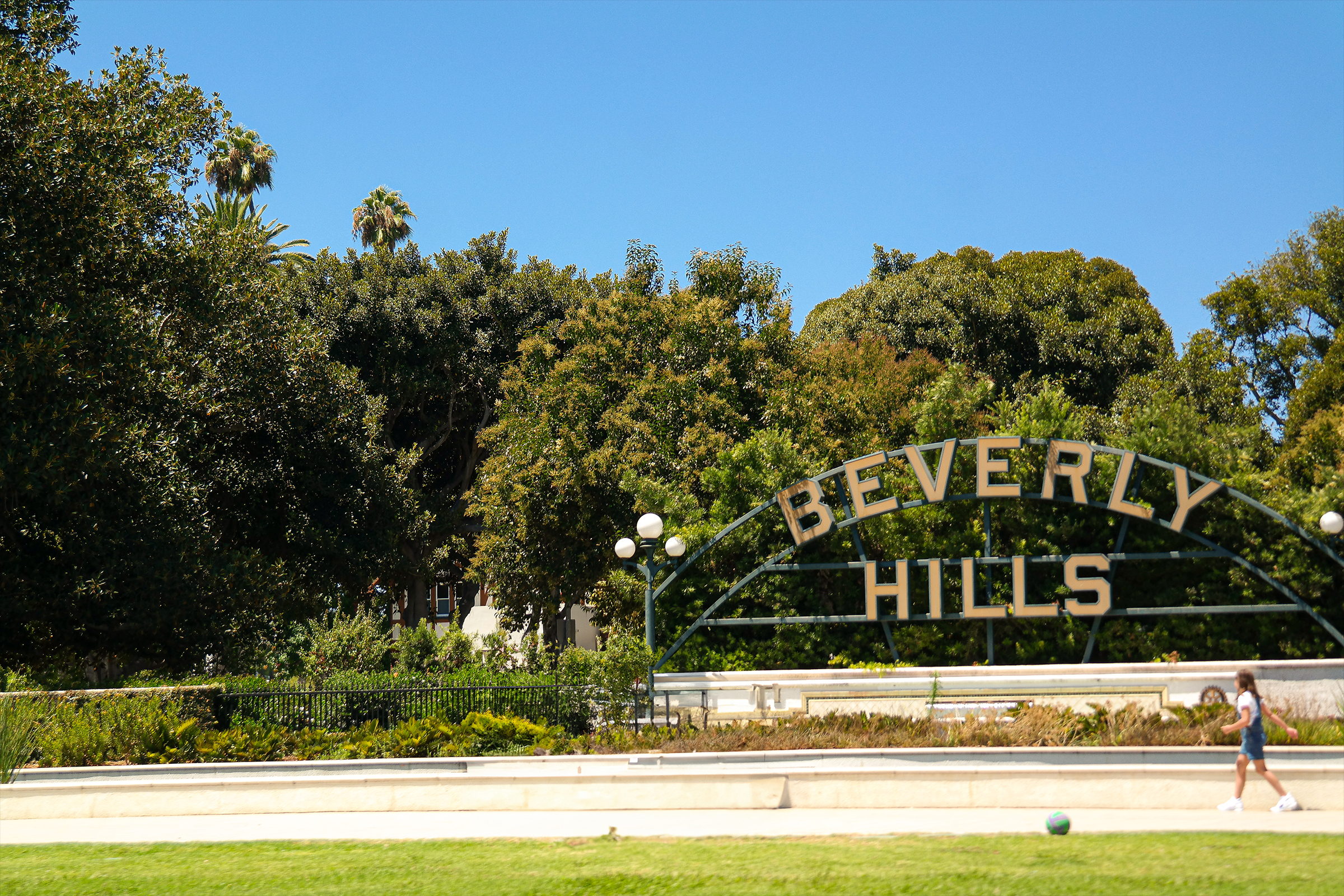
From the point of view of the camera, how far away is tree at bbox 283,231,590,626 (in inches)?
1483

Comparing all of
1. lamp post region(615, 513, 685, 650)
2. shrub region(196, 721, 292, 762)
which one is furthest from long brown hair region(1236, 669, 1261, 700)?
shrub region(196, 721, 292, 762)

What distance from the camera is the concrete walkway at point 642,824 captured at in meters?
10.5

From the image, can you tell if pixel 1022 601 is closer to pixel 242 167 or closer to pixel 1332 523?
pixel 1332 523

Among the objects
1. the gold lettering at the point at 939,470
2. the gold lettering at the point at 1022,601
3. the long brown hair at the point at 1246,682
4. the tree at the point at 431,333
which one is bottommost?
the long brown hair at the point at 1246,682

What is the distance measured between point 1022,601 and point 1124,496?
244 centimetres

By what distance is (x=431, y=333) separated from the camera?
37.9 metres

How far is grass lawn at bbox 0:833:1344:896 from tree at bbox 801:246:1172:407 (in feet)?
95.1

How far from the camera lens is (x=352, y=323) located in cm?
3759

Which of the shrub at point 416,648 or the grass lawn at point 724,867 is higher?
the shrub at point 416,648

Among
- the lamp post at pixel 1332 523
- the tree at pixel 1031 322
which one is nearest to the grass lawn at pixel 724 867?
the lamp post at pixel 1332 523

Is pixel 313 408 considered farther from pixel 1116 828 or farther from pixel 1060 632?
pixel 1116 828

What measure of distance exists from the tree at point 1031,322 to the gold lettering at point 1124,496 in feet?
61.2

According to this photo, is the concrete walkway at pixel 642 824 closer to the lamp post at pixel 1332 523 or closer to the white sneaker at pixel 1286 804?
the white sneaker at pixel 1286 804

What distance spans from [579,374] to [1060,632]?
14512 millimetres
